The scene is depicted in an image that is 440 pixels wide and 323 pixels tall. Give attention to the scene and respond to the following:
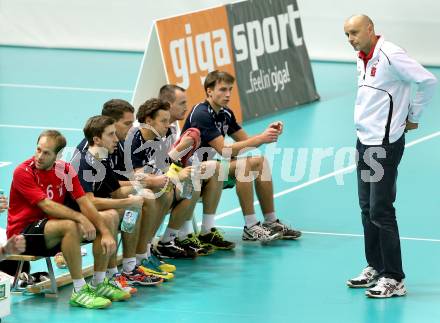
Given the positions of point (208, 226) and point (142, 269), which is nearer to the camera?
point (142, 269)

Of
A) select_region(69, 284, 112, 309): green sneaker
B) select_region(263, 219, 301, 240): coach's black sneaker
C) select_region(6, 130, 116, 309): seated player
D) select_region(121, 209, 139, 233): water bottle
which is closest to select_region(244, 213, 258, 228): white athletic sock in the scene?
select_region(263, 219, 301, 240): coach's black sneaker

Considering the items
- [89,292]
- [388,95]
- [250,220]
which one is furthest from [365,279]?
[89,292]

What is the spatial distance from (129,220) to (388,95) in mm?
2408

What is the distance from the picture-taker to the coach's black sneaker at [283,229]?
1094cm

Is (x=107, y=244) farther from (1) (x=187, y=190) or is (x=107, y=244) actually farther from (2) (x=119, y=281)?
(1) (x=187, y=190)

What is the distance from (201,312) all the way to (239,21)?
981 centimetres

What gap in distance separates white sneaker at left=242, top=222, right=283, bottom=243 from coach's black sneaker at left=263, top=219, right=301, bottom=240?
45 millimetres

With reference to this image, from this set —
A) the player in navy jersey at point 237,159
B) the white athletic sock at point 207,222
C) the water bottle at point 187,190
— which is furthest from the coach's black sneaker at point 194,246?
the player in navy jersey at point 237,159

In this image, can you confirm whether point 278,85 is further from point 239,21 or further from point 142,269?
point 142,269

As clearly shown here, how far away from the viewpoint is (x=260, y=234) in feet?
35.6

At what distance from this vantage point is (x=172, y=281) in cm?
949

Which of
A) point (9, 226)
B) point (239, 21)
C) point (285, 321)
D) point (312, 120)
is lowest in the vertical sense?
point (285, 321)

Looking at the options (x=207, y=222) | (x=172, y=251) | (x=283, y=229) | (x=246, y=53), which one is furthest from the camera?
(x=246, y=53)

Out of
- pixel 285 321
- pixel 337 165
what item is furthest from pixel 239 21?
pixel 285 321
